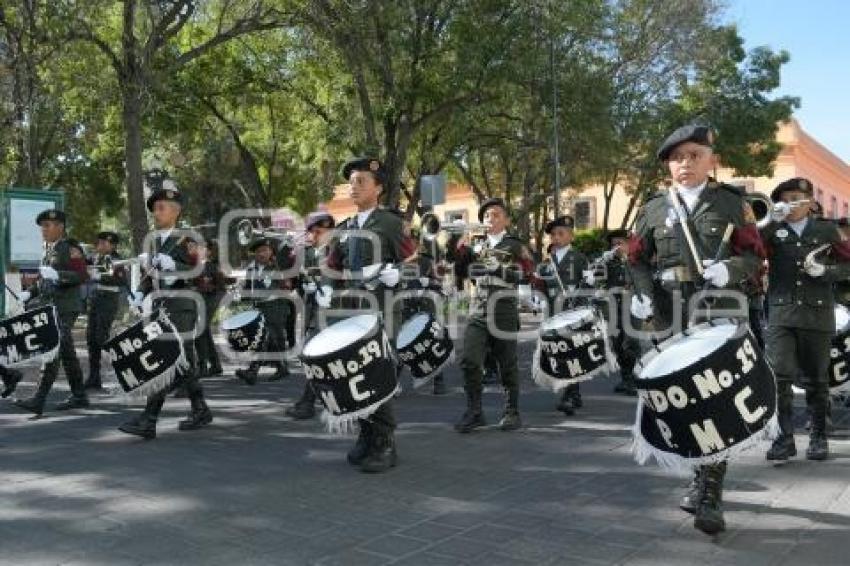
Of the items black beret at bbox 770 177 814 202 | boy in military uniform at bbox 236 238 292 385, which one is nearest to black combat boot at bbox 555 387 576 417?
black beret at bbox 770 177 814 202

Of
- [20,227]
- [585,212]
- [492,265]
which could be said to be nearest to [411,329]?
[492,265]

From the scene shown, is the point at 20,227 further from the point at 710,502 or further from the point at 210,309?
the point at 710,502

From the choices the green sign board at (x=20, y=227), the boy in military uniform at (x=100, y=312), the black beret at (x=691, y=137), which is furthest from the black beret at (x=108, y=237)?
the black beret at (x=691, y=137)

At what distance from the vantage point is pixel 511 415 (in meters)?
7.66

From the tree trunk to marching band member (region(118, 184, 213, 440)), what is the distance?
8.86 metres

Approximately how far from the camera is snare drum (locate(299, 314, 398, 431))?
560 centimetres

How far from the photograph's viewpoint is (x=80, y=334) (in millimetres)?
19000

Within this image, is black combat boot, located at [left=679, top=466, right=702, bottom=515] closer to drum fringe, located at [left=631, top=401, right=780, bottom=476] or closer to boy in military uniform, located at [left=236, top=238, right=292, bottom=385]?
drum fringe, located at [left=631, top=401, right=780, bottom=476]

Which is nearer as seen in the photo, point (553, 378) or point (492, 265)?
point (492, 265)

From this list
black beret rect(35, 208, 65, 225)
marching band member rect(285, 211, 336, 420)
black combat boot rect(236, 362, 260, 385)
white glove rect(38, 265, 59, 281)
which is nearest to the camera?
marching band member rect(285, 211, 336, 420)

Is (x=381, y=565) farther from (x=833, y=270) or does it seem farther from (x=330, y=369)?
(x=833, y=270)

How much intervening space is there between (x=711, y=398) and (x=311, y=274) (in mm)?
4494

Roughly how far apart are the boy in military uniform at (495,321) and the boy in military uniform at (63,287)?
4.02m

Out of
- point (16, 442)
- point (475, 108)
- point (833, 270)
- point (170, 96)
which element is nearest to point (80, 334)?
point (170, 96)
